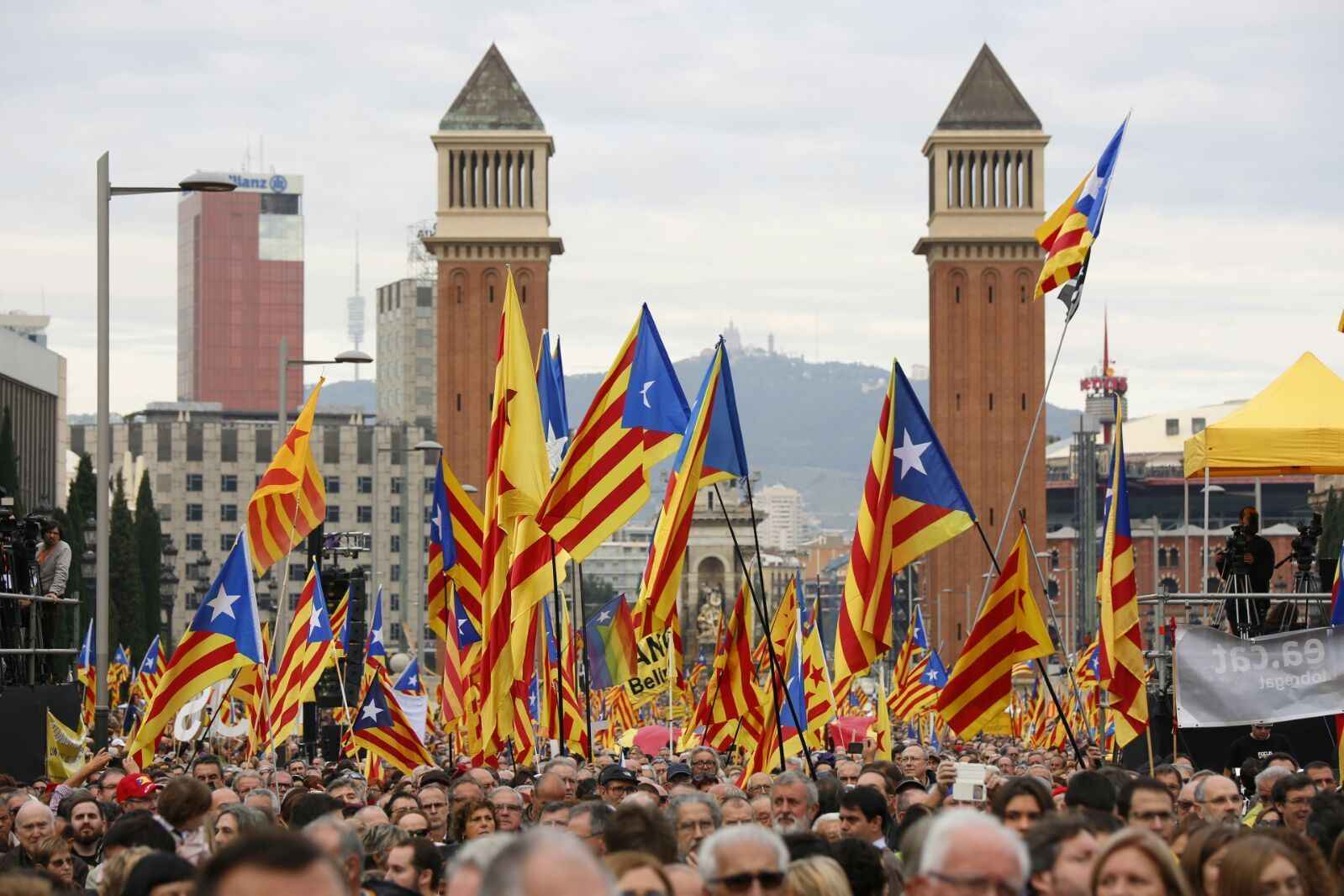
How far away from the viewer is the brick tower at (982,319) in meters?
105

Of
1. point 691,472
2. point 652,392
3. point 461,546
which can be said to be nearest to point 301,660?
point 461,546

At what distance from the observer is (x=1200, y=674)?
18.1 meters

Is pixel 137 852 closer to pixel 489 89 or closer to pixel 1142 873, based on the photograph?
pixel 1142 873

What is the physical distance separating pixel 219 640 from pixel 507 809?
259 inches

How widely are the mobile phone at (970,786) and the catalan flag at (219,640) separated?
8.21 metres

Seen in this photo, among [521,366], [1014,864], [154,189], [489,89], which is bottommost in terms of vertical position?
[1014,864]

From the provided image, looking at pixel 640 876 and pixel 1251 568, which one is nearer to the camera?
pixel 640 876

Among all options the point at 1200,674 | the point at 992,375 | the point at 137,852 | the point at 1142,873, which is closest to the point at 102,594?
the point at 1200,674

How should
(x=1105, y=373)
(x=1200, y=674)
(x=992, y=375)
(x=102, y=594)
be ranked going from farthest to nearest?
1. (x=1105, y=373)
2. (x=992, y=375)
3. (x=102, y=594)
4. (x=1200, y=674)

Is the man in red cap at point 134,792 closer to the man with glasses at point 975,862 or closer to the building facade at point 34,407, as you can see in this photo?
the man with glasses at point 975,862

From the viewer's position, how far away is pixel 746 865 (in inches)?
283

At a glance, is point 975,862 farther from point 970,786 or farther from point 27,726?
Answer: point 27,726

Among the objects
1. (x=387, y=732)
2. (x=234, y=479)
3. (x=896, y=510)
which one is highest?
(x=234, y=479)

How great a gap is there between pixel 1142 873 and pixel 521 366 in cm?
1292
